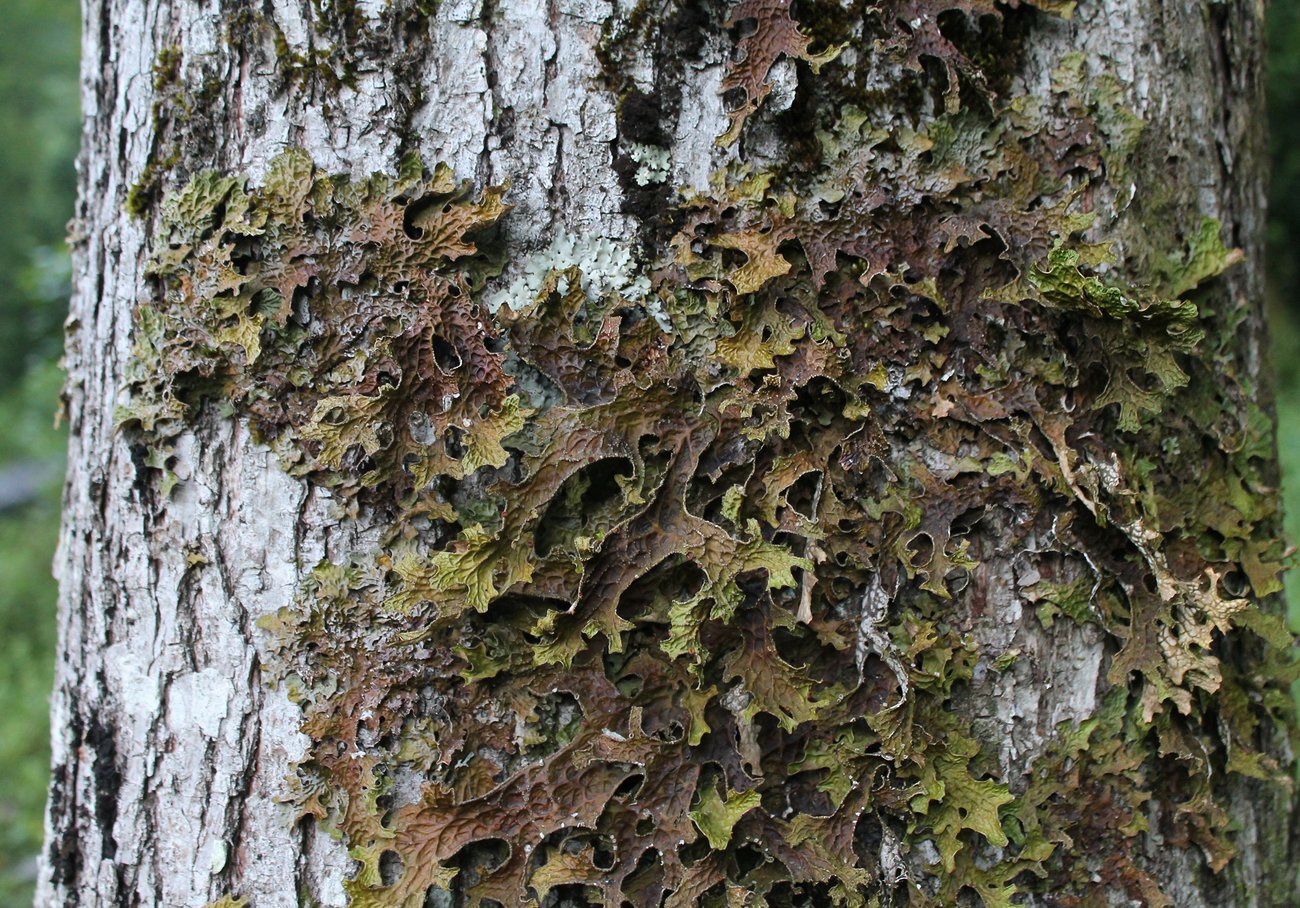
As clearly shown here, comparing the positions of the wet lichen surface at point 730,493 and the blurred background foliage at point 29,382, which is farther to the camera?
the blurred background foliage at point 29,382

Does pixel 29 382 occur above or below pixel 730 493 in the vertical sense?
below

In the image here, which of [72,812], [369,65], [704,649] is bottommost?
[72,812]

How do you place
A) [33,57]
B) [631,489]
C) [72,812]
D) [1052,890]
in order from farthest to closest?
[33,57] → [72,812] → [1052,890] → [631,489]

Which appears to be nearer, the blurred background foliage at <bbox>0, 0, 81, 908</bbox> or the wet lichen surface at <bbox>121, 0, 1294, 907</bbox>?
the wet lichen surface at <bbox>121, 0, 1294, 907</bbox>

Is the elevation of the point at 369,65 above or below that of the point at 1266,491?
above

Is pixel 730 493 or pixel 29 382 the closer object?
pixel 730 493

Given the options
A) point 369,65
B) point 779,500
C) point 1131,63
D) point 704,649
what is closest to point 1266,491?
point 1131,63

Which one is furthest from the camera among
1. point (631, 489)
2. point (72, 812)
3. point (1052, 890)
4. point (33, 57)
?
point (33, 57)

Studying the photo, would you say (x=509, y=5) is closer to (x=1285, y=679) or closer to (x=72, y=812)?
(x=72, y=812)
